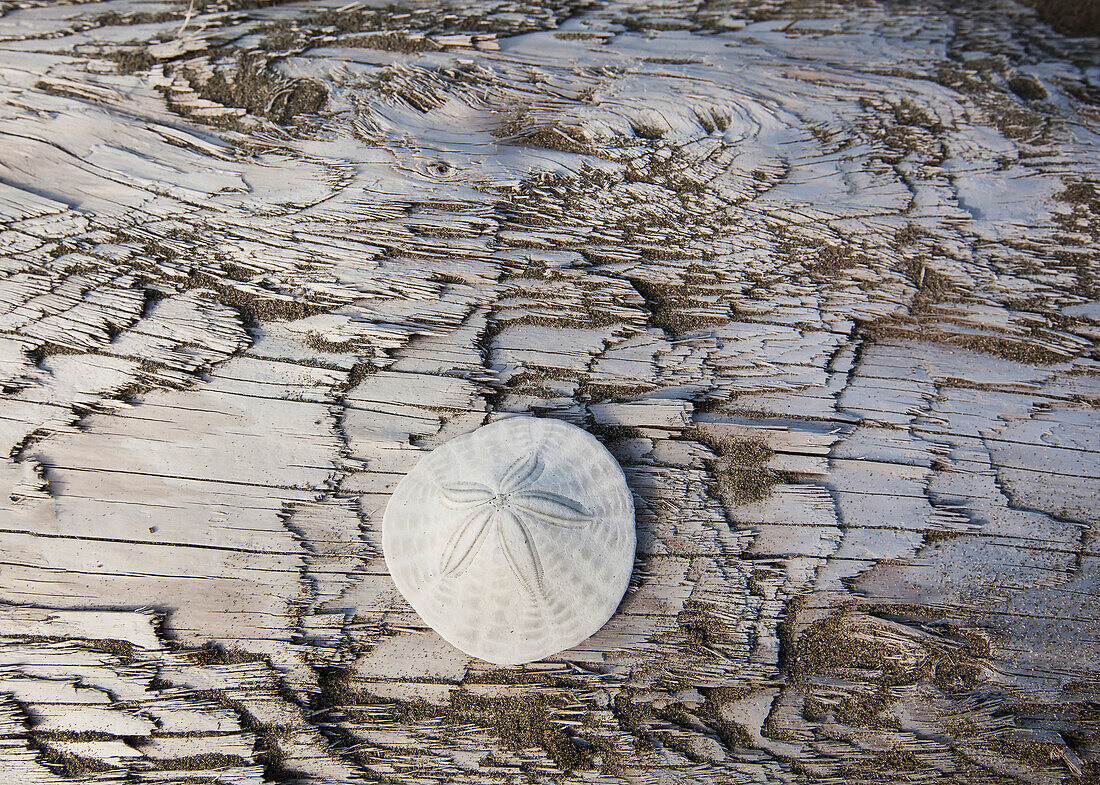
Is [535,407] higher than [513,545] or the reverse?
higher

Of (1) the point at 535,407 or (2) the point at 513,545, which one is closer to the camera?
(2) the point at 513,545

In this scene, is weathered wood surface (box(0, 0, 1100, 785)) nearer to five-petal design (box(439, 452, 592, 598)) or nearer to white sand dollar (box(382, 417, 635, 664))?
white sand dollar (box(382, 417, 635, 664))

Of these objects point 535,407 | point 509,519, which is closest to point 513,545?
point 509,519

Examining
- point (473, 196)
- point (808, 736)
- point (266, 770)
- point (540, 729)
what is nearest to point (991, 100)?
point (473, 196)

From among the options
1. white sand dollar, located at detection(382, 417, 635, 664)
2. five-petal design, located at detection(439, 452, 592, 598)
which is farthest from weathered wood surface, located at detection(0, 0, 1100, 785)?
five-petal design, located at detection(439, 452, 592, 598)

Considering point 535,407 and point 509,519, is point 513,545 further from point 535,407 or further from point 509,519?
point 535,407

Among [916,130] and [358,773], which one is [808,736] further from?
[916,130]
